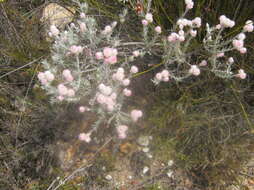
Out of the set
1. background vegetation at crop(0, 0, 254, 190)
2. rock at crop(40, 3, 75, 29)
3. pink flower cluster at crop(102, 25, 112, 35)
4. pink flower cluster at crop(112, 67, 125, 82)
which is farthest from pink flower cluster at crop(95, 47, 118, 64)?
rock at crop(40, 3, 75, 29)

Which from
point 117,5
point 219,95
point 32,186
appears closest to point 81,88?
point 117,5

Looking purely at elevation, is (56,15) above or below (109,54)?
below

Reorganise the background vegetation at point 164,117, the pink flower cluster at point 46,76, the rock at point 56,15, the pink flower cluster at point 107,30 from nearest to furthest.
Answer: the pink flower cluster at point 46,76 → the pink flower cluster at point 107,30 → the background vegetation at point 164,117 → the rock at point 56,15

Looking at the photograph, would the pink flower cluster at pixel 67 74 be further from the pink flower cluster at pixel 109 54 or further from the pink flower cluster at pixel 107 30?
the pink flower cluster at pixel 107 30

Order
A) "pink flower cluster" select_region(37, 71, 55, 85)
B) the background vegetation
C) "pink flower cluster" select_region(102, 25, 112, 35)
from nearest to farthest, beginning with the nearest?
"pink flower cluster" select_region(37, 71, 55, 85), "pink flower cluster" select_region(102, 25, 112, 35), the background vegetation

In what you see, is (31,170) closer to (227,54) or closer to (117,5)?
(117,5)

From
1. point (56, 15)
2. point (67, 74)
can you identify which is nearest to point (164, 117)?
point (67, 74)

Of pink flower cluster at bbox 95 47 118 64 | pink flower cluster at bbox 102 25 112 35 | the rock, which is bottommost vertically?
the rock

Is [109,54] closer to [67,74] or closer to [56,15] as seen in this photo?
[67,74]

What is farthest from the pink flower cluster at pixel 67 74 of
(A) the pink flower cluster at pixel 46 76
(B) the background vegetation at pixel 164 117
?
(B) the background vegetation at pixel 164 117

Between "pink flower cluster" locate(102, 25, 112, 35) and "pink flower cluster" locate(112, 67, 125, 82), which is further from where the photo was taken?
"pink flower cluster" locate(102, 25, 112, 35)

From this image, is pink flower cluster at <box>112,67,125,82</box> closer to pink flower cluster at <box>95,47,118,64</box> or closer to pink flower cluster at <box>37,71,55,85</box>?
pink flower cluster at <box>95,47,118,64</box>
